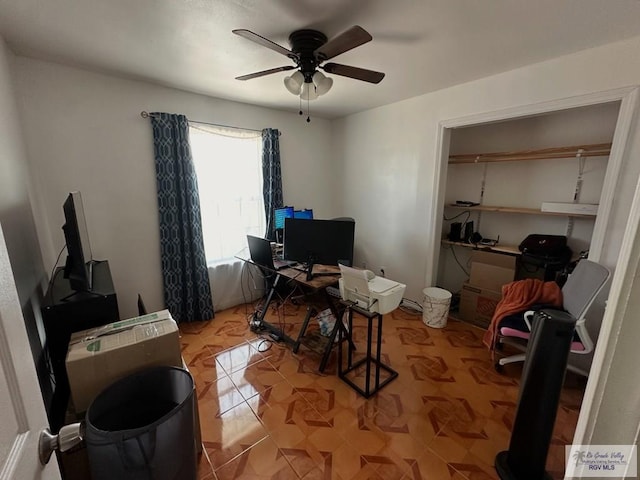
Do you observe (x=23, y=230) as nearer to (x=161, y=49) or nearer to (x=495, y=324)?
(x=161, y=49)

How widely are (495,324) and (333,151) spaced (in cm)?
304

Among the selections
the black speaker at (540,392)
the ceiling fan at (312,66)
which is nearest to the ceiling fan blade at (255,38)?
the ceiling fan at (312,66)

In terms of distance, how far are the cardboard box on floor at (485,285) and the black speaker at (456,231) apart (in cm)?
33

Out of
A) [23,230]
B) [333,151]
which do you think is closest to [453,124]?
[333,151]

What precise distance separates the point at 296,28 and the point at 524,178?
8.89ft

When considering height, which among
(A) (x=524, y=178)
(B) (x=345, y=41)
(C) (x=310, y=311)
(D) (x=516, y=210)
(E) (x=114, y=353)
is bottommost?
(C) (x=310, y=311)

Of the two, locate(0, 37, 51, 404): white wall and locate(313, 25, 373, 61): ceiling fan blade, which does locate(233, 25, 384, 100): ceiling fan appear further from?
locate(0, 37, 51, 404): white wall

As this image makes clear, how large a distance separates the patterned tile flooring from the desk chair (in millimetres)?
316

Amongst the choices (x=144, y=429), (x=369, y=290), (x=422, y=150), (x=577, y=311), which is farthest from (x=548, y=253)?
(x=144, y=429)

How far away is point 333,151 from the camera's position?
13.5ft

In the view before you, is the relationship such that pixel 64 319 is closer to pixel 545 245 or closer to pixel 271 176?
pixel 271 176

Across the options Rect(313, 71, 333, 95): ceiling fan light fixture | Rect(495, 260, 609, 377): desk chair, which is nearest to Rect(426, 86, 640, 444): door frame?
Rect(495, 260, 609, 377): desk chair

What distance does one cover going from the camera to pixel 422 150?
9.89ft

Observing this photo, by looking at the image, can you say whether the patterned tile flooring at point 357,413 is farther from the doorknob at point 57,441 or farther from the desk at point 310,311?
the doorknob at point 57,441
